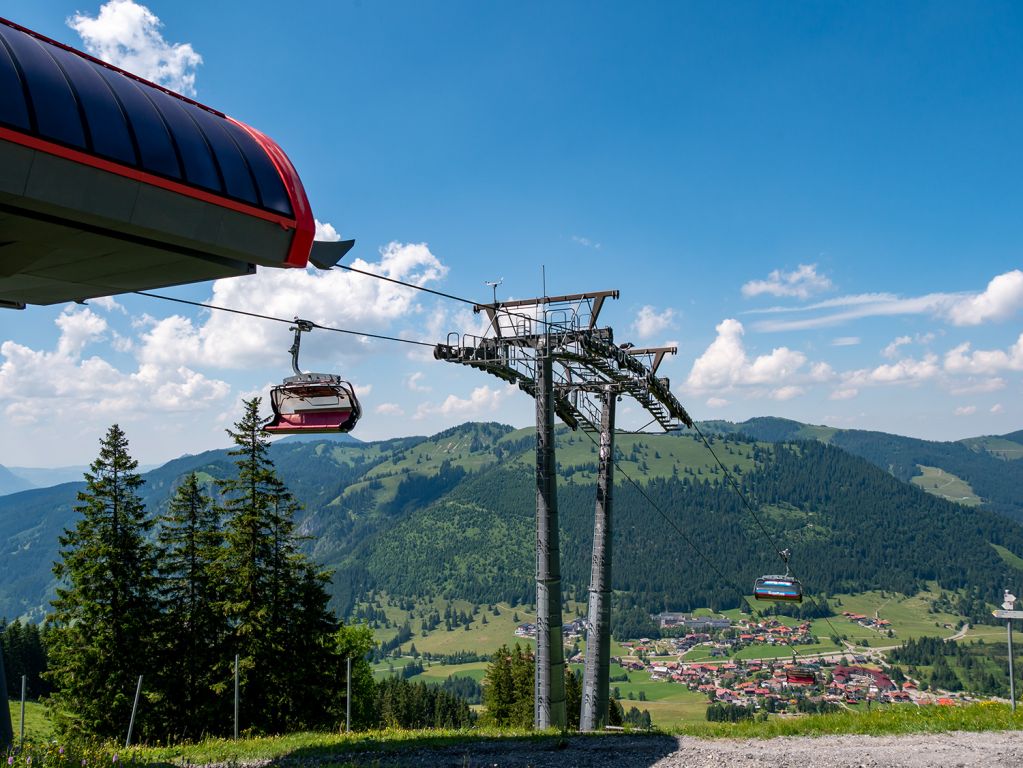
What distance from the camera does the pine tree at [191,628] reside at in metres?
28.0

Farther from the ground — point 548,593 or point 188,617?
point 548,593

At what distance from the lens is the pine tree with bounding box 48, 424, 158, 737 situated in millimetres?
27953

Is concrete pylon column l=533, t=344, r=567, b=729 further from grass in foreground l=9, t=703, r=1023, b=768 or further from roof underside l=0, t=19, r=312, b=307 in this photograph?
roof underside l=0, t=19, r=312, b=307

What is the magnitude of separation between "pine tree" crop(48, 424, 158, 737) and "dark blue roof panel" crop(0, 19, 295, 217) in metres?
20.6

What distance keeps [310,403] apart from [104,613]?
68.0 feet

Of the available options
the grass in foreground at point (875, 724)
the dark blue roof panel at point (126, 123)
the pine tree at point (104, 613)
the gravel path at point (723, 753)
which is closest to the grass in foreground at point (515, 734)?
the grass in foreground at point (875, 724)

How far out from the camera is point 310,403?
13.6m

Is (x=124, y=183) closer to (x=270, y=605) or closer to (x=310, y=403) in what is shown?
(x=310, y=403)

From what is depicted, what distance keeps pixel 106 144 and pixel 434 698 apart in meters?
91.3

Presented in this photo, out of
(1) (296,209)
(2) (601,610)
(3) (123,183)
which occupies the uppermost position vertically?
(1) (296,209)

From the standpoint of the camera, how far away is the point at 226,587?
29.5m

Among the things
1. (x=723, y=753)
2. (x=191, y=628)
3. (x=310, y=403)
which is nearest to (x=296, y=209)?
(x=310, y=403)

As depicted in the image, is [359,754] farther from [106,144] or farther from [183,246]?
[106,144]

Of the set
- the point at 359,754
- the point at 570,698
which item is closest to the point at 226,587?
the point at 359,754
